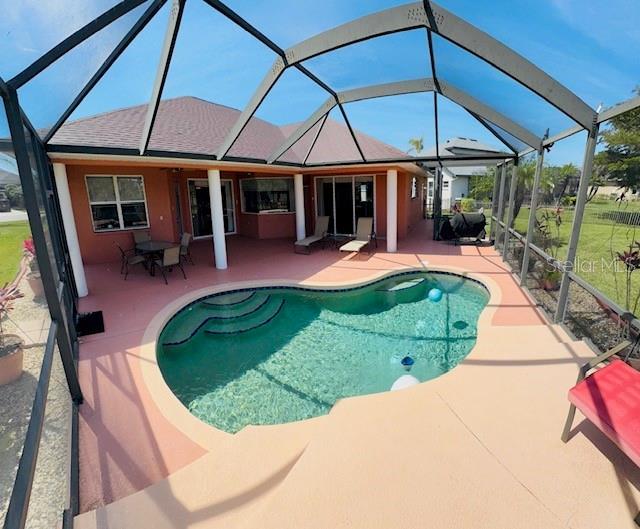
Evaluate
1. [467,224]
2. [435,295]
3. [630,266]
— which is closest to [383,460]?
[630,266]

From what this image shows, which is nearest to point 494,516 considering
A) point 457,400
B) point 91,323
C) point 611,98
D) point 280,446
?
point 457,400

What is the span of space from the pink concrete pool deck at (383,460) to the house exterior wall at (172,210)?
6.83 meters

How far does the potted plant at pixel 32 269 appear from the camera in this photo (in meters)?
2.87

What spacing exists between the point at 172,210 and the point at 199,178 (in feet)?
7.71

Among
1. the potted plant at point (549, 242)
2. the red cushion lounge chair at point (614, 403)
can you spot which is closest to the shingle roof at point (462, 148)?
the potted plant at point (549, 242)

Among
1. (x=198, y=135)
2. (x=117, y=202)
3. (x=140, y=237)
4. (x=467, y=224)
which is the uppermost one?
(x=198, y=135)

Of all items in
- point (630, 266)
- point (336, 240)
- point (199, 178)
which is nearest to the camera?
point (630, 266)

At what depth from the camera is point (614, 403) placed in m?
2.63

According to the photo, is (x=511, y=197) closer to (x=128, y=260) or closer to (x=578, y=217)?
(x=578, y=217)

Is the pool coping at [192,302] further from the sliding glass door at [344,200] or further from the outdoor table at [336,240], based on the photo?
the sliding glass door at [344,200]

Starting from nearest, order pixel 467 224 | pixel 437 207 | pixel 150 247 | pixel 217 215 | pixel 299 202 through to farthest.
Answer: pixel 150 247, pixel 217 215, pixel 299 202, pixel 467 224, pixel 437 207

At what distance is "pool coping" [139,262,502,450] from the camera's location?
342 cm

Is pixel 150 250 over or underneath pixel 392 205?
underneath

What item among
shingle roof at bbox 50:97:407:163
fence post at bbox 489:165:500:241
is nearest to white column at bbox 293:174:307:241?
shingle roof at bbox 50:97:407:163
